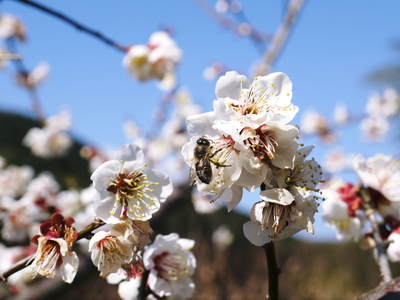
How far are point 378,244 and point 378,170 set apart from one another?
0.21 metres

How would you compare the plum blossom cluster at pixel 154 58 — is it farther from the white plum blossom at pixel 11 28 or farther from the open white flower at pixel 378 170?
the white plum blossom at pixel 11 28

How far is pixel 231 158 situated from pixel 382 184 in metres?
0.60

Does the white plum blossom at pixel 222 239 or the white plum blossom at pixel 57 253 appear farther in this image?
the white plum blossom at pixel 222 239

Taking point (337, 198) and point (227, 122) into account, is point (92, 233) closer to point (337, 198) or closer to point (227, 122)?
point (227, 122)

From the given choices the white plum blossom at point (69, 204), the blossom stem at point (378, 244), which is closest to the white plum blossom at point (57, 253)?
the blossom stem at point (378, 244)

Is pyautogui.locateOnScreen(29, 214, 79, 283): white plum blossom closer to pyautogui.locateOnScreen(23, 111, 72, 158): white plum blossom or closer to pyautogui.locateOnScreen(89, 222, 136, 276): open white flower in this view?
pyautogui.locateOnScreen(89, 222, 136, 276): open white flower

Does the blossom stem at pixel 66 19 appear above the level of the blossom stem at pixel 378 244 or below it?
above

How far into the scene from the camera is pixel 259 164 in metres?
0.71

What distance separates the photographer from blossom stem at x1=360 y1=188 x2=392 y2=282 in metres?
1.02

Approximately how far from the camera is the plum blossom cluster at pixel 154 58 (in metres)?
2.08

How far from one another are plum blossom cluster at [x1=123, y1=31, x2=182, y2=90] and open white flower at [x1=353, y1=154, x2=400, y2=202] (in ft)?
4.27

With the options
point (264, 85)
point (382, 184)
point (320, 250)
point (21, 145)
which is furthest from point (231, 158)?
point (21, 145)

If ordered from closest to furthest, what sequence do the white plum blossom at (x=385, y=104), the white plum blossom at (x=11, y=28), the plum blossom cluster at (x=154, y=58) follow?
the plum blossom cluster at (x=154, y=58) → the white plum blossom at (x=11, y=28) → the white plum blossom at (x=385, y=104)

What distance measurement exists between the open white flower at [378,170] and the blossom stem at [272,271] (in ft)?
1.74
